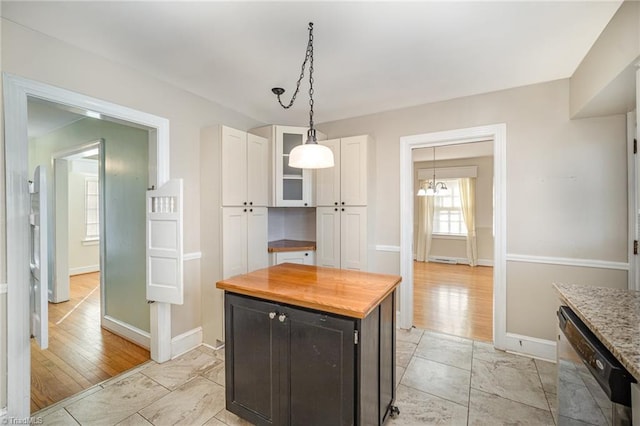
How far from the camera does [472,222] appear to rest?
21.5ft

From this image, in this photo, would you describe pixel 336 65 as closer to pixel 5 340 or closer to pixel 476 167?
pixel 5 340

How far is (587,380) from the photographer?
3.73 feet

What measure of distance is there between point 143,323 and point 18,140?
76.8 inches

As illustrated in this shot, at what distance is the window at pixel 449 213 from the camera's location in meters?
6.86

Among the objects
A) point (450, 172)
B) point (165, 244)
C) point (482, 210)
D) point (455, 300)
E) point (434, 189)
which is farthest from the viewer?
Result: point (450, 172)

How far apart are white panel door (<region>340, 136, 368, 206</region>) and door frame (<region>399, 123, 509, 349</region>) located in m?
0.45

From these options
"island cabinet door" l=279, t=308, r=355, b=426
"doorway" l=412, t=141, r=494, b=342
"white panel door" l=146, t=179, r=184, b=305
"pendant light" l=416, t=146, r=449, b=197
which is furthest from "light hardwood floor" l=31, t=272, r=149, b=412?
"pendant light" l=416, t=146, r=449, b=197

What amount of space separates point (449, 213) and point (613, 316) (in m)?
6.17

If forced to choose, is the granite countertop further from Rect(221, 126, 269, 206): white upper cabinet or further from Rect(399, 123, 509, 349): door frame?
Rect(221, 126, 269, 206): white upper cabinet

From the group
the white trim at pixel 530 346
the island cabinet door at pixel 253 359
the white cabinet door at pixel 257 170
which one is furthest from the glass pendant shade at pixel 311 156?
the white trim at pixel 530 346

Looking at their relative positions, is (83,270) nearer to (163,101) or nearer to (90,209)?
(90,209)

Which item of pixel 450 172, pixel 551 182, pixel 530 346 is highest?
pixel 450 172

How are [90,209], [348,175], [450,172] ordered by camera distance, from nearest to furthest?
[348,175] → [90,209] → [450,172]

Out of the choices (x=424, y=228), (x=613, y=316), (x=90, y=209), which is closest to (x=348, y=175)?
(x=613, y=316)
